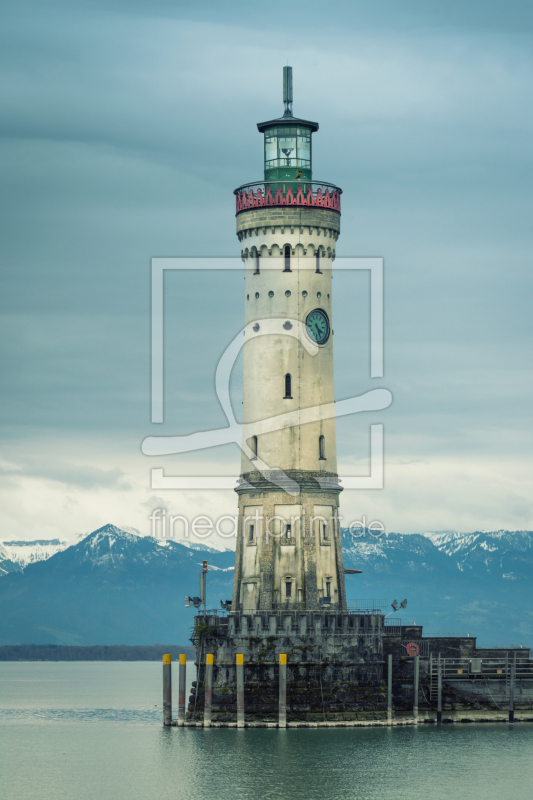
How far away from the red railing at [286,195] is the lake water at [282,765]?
3658cm

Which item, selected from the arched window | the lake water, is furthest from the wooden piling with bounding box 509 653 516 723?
the arched window

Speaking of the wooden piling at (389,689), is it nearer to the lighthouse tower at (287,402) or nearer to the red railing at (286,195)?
the lighthouse tower at (287,402)

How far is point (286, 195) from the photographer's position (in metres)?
99.1

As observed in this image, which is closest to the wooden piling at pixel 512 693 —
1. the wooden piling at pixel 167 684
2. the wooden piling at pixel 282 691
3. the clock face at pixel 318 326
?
the wooden piling at pixel 282 691

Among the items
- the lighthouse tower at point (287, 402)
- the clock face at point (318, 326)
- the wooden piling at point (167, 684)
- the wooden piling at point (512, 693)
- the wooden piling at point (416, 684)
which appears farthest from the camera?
the clock face at point (318, 326)

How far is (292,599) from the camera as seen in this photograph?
95.8m

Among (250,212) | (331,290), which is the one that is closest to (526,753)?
(331,290)

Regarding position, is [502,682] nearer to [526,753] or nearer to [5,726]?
[526,753]

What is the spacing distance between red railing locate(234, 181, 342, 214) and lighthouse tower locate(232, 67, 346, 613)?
0.07m

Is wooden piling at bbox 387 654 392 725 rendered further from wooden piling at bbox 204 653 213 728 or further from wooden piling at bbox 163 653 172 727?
wooden piling at bbox 163 653 172 727

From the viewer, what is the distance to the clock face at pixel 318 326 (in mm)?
98750

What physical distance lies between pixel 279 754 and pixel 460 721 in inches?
625

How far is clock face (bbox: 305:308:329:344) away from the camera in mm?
98750

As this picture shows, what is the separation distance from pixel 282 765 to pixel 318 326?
106ft
